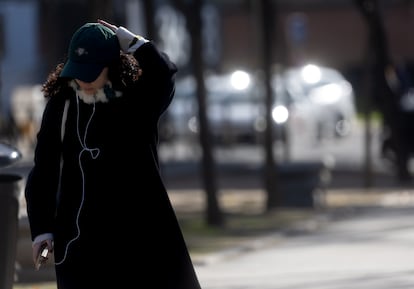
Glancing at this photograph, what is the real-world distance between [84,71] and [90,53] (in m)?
0.09

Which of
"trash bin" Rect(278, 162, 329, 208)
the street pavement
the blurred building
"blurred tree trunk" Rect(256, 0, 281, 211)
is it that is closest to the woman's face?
the street pavement

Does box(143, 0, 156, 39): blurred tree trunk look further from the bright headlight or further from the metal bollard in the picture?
the metal bollard

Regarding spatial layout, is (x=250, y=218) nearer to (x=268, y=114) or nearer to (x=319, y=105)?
(x=268, y=114)

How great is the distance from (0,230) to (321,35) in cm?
4559

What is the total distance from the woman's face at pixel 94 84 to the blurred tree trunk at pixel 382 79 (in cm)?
1735

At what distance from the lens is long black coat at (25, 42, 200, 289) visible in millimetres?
6195

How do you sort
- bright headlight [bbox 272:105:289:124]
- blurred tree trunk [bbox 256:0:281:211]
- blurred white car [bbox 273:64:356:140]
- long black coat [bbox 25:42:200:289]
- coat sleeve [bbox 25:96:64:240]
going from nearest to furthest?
long black coat [bbox 25:42:200:289]
coat sleeve [bbox 25:96:64:240]
blurred tree trunk [bbox 256:0:281:211]
bright headlight [bbox 272:105:289:124]
blurred white car [bbox 273:64:356:140]

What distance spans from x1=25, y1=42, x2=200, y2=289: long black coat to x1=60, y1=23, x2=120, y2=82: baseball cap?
17 centimetres

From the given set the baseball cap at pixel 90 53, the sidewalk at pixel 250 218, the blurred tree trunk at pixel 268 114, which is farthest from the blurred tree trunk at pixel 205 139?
the baseball cap at pixel 90 53

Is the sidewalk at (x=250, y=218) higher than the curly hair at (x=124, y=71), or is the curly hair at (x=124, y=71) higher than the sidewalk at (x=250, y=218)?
the curly hair at (x=124, y=71)

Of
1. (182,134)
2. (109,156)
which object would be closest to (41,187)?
(109,156)

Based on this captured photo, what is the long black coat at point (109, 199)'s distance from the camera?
6.20m

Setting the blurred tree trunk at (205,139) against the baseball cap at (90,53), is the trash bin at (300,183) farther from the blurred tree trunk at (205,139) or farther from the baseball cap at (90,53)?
the baseball cap at (90,53)

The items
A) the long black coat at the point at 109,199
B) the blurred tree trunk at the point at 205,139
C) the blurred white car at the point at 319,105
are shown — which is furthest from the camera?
the blurred white car at the point at 319,105
